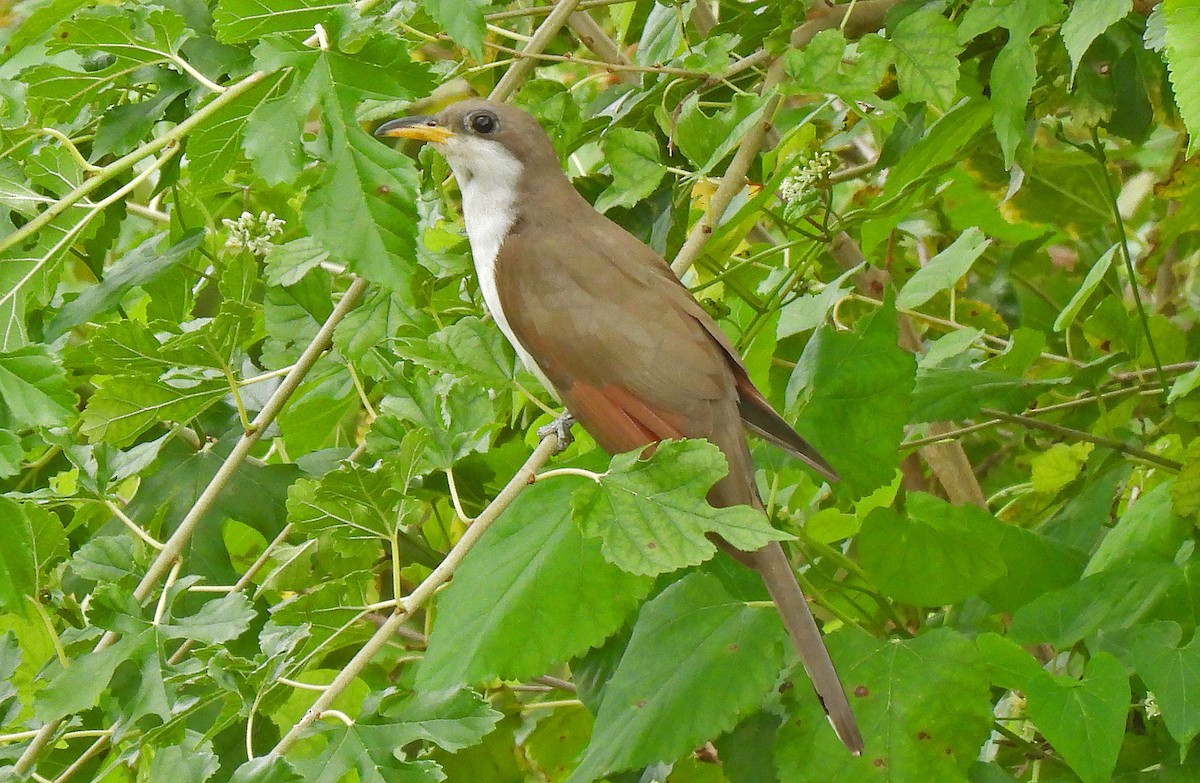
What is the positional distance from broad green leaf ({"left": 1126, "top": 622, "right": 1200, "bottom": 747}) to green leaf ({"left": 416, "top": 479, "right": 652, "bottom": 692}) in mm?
735

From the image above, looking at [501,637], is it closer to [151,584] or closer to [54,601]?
[151,584]

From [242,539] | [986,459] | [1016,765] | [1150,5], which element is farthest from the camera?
[986,459]

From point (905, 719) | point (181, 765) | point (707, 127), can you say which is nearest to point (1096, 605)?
point (905, 719)

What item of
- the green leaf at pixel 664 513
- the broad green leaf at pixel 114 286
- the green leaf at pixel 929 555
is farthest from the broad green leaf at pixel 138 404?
the green leaf at pixel 929 555

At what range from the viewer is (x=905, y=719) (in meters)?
1.95

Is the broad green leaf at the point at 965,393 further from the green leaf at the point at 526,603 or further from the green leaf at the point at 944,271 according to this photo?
the green leaf at the point at 526,603

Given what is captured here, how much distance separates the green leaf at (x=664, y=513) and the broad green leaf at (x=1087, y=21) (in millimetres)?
793

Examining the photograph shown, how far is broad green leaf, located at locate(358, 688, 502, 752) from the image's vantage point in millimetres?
1754

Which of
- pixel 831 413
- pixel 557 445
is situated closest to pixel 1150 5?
pixel 831 413

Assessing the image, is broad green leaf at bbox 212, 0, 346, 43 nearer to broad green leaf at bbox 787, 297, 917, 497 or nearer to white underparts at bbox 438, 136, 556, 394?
white underparts at bbox 438, 136, 556, 394

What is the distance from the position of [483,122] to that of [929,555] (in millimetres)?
1251

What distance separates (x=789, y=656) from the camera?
2.11 m

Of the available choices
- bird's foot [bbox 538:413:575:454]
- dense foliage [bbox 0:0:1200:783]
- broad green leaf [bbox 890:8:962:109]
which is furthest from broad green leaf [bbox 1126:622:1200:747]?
bird's foot [bbox 538:413:575:454]

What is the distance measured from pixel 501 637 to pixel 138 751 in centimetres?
53
